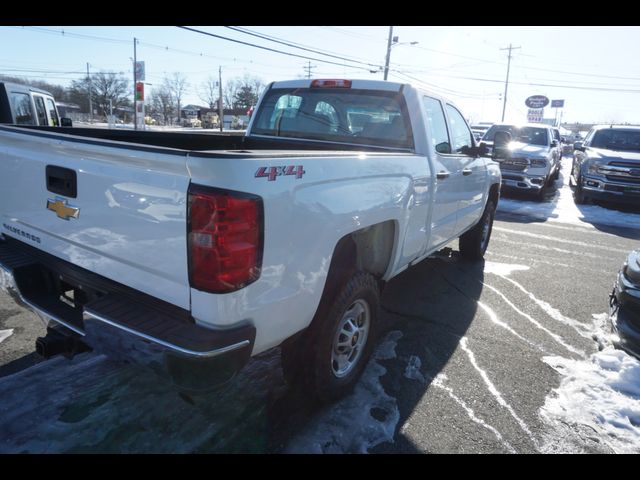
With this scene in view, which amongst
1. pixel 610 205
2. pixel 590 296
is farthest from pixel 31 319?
pixel 610 205

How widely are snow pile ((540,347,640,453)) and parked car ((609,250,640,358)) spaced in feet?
0.40

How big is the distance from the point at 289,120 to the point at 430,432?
9.79ft

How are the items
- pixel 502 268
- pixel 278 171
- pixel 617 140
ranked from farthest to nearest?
pixel 617 140 → pixel 502 268 → pixel 278 171

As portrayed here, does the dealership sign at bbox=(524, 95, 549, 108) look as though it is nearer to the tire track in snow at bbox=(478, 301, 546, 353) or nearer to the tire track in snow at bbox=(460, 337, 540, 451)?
the tire track in snow at bbox=(478, 301, 546, 353)

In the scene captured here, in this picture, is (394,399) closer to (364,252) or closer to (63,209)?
(364,252)

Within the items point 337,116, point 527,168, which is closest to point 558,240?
point 527,168

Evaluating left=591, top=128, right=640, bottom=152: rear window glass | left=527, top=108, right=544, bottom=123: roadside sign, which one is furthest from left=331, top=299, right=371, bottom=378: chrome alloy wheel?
left=527, top=108, right=544, bottom=123: roadside sign

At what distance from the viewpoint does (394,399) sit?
289cm

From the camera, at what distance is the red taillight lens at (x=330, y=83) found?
398 cm

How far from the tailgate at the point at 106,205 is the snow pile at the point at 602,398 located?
8.16ft

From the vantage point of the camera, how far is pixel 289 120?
4281 millimetres

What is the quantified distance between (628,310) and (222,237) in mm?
3165

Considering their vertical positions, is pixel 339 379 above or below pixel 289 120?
below

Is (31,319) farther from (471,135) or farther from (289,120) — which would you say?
(471,135)
